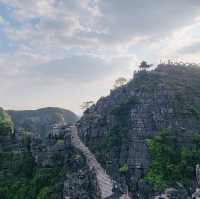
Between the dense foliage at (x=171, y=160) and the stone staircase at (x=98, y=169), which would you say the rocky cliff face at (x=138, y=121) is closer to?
the dense foliage at (x=171, y=160)

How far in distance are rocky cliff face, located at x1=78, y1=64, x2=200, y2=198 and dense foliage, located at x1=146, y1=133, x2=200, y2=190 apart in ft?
5.00

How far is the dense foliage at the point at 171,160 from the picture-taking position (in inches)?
2383

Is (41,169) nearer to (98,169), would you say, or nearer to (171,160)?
(98,169)

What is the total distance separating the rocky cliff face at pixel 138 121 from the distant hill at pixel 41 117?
173ft

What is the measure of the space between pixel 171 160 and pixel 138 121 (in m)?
15.7

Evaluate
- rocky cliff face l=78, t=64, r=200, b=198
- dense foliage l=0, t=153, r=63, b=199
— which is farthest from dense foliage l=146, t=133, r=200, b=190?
dense foliage l=0, t=153, r=63, b=199

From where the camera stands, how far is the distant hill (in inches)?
5596

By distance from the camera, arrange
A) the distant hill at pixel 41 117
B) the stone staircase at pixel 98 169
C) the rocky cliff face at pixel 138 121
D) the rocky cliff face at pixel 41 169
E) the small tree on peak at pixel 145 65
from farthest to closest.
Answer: the distant hill at pixel 41 117 < the small tree on peak at pixel 145 65 < the rocky cliff face at pixel 138 121 < the rocky cliff face at pixel 41 169 < the stone staircase at pixel 98 169

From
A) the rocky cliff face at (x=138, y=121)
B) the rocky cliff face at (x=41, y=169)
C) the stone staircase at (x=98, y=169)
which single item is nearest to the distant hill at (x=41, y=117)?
the rocky cliff face at (x=138, y=121)

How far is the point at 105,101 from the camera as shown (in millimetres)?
96750

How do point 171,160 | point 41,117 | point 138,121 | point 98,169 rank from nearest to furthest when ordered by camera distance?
point 98,169
point 171,160
point 138,121
point 41,117

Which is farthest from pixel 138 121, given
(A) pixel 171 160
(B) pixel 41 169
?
(B) pixel 41 169

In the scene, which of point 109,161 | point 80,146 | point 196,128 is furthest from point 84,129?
point 196,128

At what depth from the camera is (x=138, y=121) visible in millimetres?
78062
